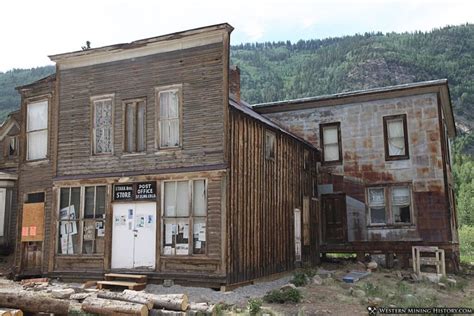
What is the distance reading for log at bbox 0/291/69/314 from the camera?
1066cm

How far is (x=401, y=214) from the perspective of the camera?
824 inches

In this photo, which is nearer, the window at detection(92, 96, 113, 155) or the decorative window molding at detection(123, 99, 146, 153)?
the decorative window molding at detection(123, 99, 146, 153)

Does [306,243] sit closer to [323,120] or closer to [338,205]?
[338,205]

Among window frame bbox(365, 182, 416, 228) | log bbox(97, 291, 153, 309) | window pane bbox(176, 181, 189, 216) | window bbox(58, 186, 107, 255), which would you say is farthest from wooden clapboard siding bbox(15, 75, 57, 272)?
window frame bbox(365, 182, 416, 228)

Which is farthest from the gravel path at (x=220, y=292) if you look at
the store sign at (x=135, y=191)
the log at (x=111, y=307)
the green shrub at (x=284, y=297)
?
the store sign at (x=135, y=191)

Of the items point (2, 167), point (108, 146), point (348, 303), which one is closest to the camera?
point (348, 303)

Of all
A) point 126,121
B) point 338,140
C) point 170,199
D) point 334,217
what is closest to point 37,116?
point 126,121

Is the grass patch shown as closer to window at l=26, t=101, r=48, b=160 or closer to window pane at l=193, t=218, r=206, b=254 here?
window pane at l=193, t=218, r=206, b=254

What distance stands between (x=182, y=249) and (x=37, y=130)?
25.5 feet

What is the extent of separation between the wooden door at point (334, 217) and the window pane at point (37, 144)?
1191 centimetres

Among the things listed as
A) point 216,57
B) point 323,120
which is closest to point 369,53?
point 323,120

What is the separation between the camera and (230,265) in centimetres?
1409

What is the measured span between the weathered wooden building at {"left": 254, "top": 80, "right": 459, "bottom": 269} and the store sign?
375 inches

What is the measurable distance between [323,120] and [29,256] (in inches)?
534
